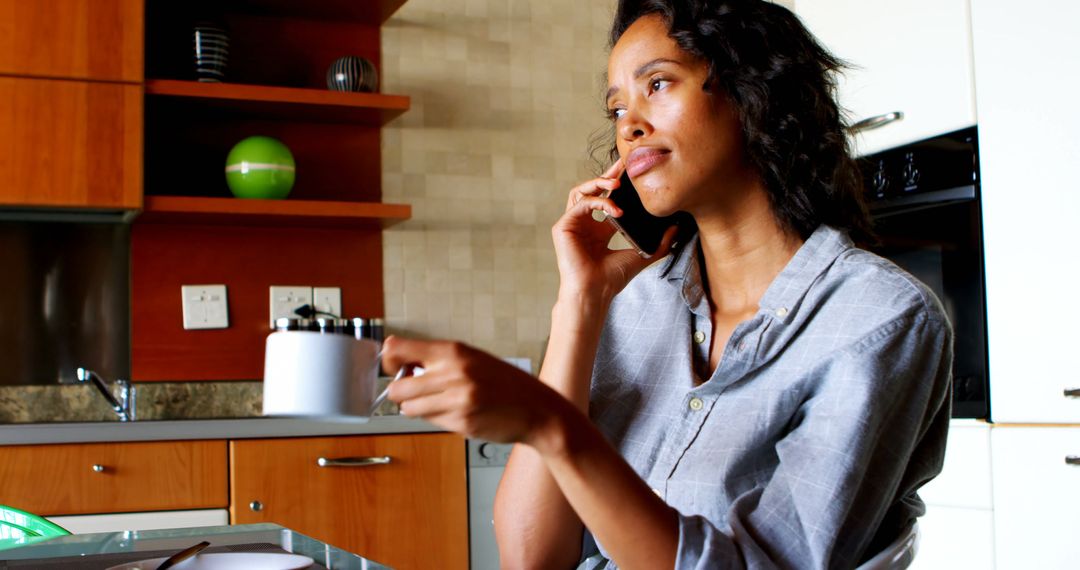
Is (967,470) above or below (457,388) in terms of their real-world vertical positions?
below

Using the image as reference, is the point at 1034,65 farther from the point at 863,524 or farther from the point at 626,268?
the point at 863,524

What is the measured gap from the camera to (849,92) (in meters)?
2.74

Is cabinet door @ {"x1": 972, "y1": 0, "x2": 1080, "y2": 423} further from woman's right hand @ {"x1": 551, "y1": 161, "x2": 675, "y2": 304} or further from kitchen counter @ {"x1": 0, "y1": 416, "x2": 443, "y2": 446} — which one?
kitchen counter @ {"x1": 0, "y1": 416, "x2": 443, "y2": 446}

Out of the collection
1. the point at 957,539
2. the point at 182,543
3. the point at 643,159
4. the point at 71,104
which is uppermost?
the point at 71,104

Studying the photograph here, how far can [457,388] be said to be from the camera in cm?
77

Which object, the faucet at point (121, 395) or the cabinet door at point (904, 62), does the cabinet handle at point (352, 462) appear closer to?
the faucet at point (121, 395)

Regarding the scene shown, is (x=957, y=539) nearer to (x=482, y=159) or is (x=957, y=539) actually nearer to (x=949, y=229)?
(x=949, y=229)

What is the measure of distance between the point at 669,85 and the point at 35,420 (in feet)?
7.36

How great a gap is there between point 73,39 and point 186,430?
1.01 metres

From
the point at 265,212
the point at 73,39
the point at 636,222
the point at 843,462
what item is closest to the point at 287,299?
the point at 265,212

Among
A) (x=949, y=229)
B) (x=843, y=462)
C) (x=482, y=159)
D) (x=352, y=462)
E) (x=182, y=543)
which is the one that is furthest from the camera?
(x=482, y=159)

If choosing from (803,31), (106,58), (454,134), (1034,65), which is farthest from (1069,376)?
(106,58)

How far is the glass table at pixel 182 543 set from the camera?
3.58ft

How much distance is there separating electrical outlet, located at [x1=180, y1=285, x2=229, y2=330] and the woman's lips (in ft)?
6.60
